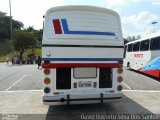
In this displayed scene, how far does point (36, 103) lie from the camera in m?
11.5

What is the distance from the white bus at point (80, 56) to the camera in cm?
940

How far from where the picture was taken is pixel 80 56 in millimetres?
9555

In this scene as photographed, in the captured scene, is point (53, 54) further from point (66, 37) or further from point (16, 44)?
point (16, 44)

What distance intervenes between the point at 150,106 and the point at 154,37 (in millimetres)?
10880

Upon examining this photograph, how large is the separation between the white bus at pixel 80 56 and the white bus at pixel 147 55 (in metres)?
10.1

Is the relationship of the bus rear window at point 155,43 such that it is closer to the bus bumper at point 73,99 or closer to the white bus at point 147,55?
the white bus at point 147,55

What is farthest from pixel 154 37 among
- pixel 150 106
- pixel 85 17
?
pixel 85 17

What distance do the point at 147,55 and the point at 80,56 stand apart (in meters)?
13.3

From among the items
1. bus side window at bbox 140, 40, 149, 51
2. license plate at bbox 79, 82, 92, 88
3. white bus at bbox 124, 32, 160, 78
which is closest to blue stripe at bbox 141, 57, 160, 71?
white bus at bbox 124, 32, 160, 78

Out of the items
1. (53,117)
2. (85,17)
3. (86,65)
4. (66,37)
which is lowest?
(53,117)

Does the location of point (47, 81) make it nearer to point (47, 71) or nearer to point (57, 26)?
point (47, 71)

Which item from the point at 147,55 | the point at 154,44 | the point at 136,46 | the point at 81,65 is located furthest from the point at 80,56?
the point at 136,46

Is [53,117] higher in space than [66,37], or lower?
lower

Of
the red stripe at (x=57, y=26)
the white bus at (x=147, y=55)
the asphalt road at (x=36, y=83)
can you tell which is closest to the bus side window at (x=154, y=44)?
the white bus at (x=147, y=55)
